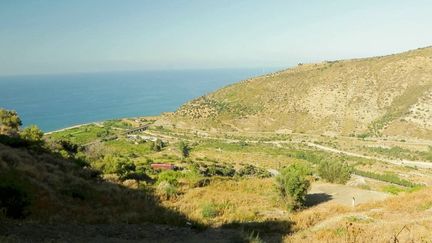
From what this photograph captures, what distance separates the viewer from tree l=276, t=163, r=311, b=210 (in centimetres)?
2433

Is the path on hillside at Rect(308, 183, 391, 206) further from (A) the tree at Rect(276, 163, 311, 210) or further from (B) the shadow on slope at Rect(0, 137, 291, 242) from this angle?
(B) the shadow on slope at Rect(0, 137, 291, 242)

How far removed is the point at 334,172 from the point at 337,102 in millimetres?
107725

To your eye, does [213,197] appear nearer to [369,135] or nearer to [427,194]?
[427,194]

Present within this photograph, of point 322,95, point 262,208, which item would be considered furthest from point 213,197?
point 322,95

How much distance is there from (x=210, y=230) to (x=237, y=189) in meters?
17.2

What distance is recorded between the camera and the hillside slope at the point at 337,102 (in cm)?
12281

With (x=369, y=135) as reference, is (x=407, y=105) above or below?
above

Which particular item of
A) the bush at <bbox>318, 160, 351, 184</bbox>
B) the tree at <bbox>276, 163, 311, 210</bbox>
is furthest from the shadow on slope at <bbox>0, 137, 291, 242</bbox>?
the bush at <bbox>318, 160, 351, 184</bbox>

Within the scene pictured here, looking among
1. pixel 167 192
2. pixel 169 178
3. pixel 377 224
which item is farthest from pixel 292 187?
pixel 169 178

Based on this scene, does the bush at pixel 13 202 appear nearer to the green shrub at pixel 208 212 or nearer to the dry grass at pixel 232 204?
the dry grass at pixel 232 204

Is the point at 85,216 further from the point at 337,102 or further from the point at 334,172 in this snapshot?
the point at 337,102

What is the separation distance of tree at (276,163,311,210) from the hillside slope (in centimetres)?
9908

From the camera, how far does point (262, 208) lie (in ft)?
76.2

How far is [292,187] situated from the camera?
80.0 feet
